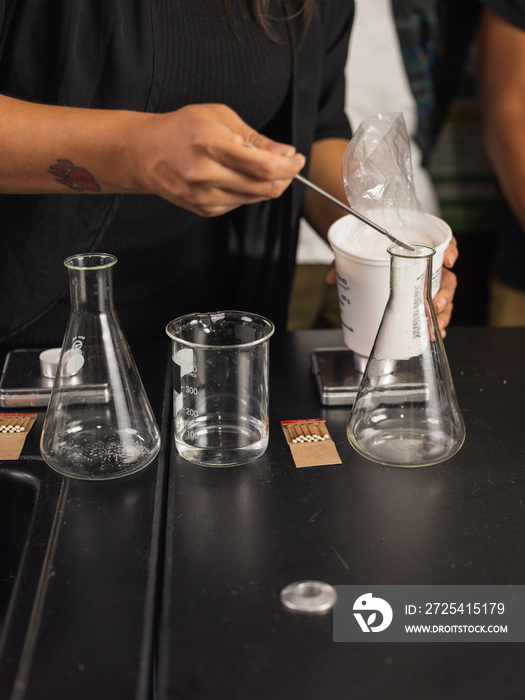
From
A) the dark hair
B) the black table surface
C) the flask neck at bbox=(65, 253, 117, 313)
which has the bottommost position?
the black table surface

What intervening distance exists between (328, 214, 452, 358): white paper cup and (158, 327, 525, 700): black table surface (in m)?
0.10

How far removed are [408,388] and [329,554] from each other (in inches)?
8.3

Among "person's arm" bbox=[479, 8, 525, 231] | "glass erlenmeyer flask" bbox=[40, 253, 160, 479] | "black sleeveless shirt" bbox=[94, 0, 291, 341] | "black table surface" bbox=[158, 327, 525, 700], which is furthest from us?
"person's arm" bbox=[479, 8, 525, 231]

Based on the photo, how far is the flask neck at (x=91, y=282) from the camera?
75 centimetres

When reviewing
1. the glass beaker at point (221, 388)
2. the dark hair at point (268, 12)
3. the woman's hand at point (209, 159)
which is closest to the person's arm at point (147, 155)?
the woman's hand at point (209, 159)

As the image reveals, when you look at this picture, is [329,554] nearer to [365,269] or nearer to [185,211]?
[365,269]

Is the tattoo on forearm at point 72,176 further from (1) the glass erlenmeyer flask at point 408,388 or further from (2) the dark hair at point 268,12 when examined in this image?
(2) the dark hair at point 268,12

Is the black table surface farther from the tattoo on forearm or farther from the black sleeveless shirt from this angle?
the black sleeveless shirt

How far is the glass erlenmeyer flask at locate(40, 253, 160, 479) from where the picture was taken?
0.77m

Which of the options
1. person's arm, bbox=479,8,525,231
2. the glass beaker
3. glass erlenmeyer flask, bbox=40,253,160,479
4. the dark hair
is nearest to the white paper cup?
the glass beaker

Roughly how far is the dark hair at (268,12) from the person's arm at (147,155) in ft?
1.46

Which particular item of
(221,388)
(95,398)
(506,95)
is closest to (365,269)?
(221,388)

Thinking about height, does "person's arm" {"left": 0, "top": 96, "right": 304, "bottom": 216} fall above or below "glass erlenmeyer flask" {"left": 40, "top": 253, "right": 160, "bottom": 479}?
above

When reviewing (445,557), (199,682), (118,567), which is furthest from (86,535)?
(445,557)
